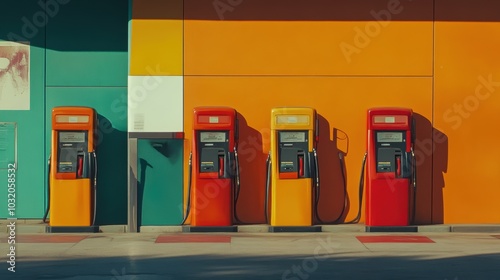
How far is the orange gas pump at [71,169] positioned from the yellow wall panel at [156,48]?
3.84 feet

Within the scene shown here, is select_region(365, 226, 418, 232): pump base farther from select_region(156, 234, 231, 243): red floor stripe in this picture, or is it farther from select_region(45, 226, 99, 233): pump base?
select_region(45, 226, 99, 233): pump base

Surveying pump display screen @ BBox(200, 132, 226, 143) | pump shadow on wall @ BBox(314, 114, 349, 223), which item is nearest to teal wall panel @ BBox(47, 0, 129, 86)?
pump display screen @ BBox(200, 132, 226, 143)

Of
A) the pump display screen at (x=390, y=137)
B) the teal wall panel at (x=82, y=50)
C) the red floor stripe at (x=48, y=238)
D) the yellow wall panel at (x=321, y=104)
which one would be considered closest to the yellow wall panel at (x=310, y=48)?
the yellow wall panel at (x=321, y=104)

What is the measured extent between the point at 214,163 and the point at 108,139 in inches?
92.3

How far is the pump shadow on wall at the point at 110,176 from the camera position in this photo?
1808cm

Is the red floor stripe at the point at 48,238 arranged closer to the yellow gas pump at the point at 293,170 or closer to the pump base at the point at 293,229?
the pump base at the point at 293,229

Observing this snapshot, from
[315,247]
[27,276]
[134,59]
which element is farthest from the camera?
[134,59]

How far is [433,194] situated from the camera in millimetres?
17469

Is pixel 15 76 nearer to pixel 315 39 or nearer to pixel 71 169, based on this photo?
pixel 71 169

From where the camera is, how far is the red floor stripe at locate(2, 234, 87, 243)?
1566cm

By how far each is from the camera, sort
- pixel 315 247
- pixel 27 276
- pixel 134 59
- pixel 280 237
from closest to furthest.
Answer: pixel 27 276, pixel 315 247, pixel 280 237, pixel 134 59

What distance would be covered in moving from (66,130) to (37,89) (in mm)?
1772

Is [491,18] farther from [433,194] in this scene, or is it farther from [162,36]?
[162,36]

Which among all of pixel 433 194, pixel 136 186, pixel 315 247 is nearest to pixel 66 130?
pixel 136 186
